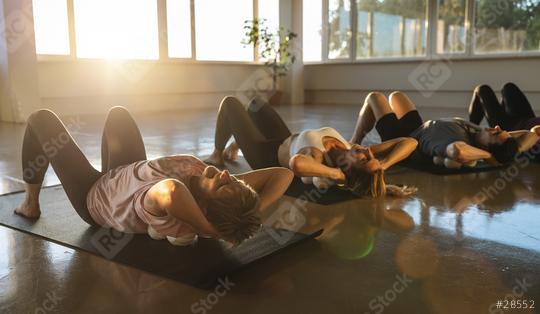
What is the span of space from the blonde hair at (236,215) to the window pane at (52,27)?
6.53 m

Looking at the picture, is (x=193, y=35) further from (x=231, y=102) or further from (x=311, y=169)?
(x=311, y=169)

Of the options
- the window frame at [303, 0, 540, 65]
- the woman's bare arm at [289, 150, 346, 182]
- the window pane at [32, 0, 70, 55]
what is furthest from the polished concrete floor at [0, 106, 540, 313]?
the window frame at [303, 0, 540, 65]

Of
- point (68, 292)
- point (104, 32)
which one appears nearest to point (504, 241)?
point (68, 292)

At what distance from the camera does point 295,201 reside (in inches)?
91.0

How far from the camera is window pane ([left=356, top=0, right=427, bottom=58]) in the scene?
30.0 ft

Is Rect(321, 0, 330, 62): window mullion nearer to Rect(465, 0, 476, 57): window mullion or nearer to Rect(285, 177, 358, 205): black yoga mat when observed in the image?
Rect(465, 0, 476, 57): window mullion

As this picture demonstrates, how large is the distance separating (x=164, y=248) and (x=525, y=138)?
2.54m

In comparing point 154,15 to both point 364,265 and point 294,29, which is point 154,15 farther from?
point 364,265

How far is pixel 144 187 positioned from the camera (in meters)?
1.54

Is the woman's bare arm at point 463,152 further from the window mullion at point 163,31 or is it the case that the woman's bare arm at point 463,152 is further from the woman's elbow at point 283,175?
the window mullion at point 163,31

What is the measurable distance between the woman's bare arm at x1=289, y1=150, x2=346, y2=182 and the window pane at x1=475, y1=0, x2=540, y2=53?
277 inches

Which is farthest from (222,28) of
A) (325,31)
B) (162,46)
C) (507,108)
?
(507,108)

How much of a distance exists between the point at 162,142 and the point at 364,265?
3.06 m

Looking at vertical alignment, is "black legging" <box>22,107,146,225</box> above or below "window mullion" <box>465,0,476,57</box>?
below
